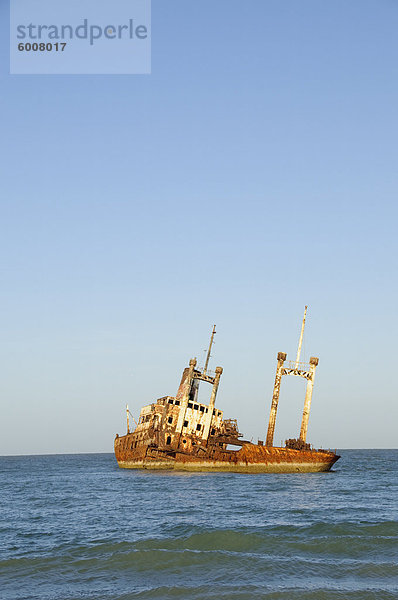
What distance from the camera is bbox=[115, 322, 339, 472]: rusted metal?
181ft

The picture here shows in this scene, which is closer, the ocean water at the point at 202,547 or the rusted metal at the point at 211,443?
the ocean water at the point at 202,547

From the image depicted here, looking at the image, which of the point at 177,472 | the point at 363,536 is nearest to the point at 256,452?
the point at 177,472

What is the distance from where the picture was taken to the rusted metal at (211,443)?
55.2 meters

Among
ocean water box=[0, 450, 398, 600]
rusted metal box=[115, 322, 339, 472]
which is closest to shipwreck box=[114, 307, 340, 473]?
rusted metal box=[115, 322, 339, 472]

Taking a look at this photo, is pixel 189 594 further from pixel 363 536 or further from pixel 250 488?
pixel 250 488

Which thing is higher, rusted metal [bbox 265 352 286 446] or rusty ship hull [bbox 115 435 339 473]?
rusted metal [bbox 265 352 286 446]

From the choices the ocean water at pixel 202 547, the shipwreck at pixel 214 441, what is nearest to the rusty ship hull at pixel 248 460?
the shipwreck at pixel 214 441

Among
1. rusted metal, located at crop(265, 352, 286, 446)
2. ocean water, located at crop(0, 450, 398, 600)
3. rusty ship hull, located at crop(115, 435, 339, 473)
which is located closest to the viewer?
ocean water, located at crop(0, 450, 398, 600)

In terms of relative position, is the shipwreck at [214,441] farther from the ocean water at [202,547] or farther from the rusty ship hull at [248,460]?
the ocean water at [202,547]

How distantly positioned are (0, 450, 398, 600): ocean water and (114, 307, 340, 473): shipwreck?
59.2 ft

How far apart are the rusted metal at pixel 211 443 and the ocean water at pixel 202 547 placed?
1795cm

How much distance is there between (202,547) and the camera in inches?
804

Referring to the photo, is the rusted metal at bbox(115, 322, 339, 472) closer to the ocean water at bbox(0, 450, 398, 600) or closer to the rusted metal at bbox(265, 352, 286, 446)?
the rusted metal at bbox(265, 352, 286, 446)

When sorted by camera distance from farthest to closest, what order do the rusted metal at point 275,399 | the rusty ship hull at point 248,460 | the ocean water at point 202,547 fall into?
the rusted metal at point 275,399 → the rusty ship hull at point 248,460 → the ocean water at point 202,547
